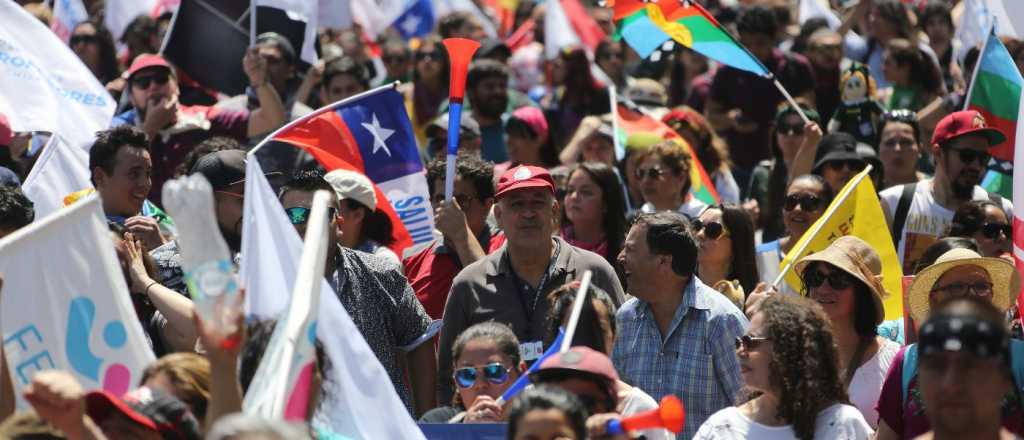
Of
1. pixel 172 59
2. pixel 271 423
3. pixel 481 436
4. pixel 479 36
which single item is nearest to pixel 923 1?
pixel 479 36

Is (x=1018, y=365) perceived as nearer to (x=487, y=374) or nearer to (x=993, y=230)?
(x=487, y=374)

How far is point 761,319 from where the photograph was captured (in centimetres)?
596

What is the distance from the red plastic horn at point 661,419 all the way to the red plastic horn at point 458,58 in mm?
3628

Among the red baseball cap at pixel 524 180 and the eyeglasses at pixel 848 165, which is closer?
the red baseball cap at pixel 524 180

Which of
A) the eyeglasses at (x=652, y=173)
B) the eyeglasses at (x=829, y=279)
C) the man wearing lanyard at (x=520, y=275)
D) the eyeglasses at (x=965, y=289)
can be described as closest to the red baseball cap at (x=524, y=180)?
the man wearing lanyard at (x=520, y=275)

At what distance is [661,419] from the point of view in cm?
464

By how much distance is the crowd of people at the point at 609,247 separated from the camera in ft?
16.2

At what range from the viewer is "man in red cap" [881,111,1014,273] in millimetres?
9000

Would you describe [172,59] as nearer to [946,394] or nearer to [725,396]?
[725,396]

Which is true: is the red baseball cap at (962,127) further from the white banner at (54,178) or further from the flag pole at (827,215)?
the white banner at (54,178)

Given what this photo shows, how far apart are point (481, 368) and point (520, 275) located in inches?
54.9

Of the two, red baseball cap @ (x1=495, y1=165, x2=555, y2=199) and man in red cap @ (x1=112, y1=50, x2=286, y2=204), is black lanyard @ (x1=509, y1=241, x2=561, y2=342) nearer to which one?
red baseball cap @ (x1=495, y1=165, x2=555, y2=199)

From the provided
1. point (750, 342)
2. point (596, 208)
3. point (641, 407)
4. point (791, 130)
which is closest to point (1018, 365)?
point (750, 342)

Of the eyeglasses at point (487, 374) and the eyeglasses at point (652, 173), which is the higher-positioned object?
the eyeglasses at point (652, 173)
